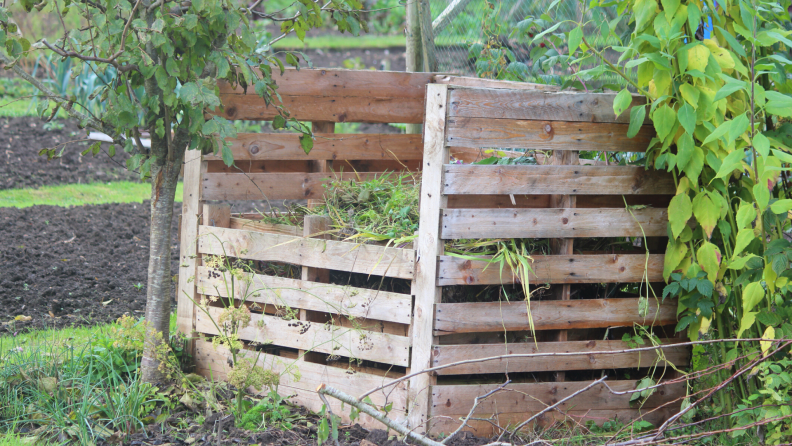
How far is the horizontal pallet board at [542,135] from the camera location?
2.79 metres

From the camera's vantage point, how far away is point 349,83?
3.92m

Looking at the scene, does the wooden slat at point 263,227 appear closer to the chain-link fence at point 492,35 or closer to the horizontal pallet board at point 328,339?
the horizontal pallet board at point 328,339

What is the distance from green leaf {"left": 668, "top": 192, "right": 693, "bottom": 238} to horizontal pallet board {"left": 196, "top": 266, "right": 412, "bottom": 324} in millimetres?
1239

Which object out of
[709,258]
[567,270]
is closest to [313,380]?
[567,270]

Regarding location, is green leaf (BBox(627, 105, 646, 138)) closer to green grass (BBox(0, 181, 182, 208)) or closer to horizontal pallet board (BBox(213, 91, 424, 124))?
horizontal pallet board (BBox(213, 91, 424, 124))

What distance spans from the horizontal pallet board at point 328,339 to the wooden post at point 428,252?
116 millimetres

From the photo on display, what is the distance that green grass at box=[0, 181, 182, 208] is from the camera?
699cm

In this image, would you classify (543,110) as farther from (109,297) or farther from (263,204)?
(263,204)

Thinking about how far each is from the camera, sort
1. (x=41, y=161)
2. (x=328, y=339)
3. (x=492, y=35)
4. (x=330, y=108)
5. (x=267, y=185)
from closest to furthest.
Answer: (x=328, y=339)
(x=267, y=185)
(x=330, y=108)
(x=492, y=35)
(x=41, y=161)

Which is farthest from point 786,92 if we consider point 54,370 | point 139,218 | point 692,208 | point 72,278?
point 139,218

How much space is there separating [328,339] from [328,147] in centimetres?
133

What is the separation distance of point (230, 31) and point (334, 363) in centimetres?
167

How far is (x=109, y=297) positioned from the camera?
4688mm

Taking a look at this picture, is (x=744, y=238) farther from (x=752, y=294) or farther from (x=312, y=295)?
(x=312, y=295)
